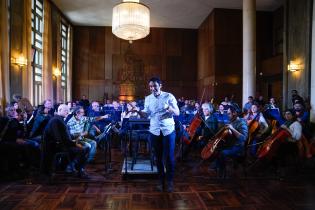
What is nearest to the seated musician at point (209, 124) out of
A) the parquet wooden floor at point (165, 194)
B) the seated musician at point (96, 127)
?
the parquet wooden floor at point (165, 194)

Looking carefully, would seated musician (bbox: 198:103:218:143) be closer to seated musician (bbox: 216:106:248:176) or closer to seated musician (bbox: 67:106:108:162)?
seated musician (bbox: 216:106:248:176)

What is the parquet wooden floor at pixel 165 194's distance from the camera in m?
3.35

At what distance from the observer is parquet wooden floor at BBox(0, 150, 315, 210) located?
11.0 ft

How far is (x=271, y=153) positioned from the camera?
4.29 m

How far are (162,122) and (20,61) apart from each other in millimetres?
6280

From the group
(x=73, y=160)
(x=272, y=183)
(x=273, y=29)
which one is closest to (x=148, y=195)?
(x=73, y=160)

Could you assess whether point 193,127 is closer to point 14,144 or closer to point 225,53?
point 14,144

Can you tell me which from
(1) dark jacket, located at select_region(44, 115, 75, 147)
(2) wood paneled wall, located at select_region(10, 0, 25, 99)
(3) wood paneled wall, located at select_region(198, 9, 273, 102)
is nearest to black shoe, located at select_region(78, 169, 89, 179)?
(1) dark jacket, located at select_region(44, 115, 75, 147)

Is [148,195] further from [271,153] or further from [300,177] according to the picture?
[300,177]

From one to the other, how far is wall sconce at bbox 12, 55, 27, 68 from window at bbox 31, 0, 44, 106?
214 cm

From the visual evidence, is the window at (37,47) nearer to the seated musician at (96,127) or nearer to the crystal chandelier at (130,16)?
the crystal chandelier at (130,16)

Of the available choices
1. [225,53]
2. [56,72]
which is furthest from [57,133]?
[225,53]

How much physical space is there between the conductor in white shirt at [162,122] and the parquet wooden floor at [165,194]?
0.40m

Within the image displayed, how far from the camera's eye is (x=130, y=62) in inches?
656
